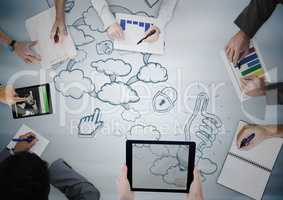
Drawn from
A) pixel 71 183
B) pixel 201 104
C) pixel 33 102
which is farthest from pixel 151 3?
pixel 71 183

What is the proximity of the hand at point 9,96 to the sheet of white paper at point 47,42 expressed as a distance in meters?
0.21

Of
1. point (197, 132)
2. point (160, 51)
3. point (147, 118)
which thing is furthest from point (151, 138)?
point (160, 51)

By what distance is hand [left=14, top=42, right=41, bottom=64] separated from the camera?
6.38ft

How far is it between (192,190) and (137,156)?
312mm

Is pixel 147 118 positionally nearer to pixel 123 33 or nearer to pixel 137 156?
pixel 137 156

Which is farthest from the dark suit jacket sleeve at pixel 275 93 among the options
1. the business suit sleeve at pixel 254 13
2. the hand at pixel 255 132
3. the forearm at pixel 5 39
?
the forearm at pixel 5 39

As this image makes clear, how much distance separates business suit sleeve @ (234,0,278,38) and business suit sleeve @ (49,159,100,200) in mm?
1112

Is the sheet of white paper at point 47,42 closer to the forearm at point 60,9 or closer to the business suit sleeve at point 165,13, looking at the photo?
the forearm at point 60,9

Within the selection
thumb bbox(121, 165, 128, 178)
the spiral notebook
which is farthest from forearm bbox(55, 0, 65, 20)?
the spiral notebook

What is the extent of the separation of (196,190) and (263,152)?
409 mm

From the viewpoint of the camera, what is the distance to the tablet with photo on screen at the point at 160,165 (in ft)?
6.21

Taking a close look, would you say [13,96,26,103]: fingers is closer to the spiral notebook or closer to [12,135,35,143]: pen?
[12,135,35,143]: pen

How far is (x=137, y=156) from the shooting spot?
1907 mm

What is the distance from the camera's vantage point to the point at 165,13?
1900mm
